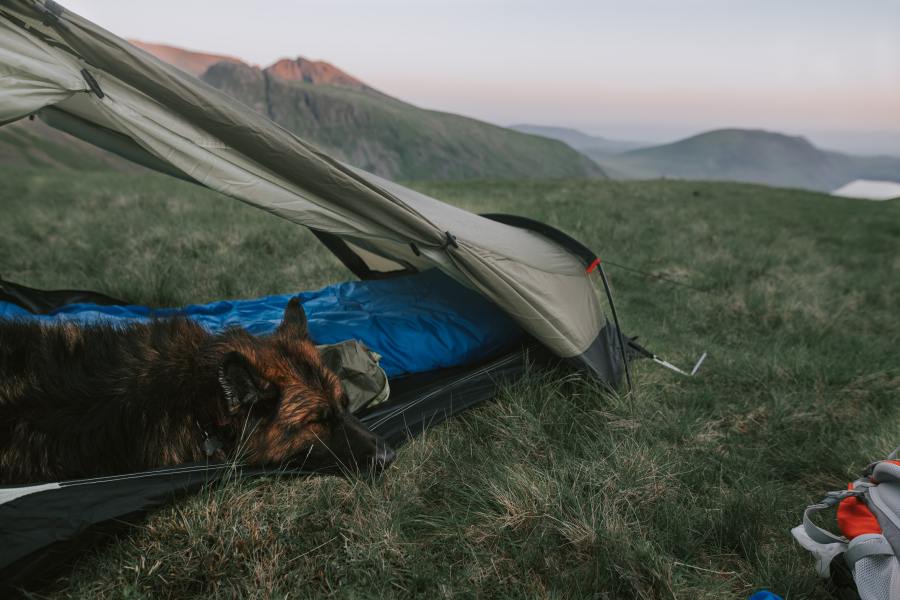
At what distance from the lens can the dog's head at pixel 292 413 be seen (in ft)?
7.28

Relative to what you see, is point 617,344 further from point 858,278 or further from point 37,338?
point 858,278

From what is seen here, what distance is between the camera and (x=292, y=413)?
2355 millimetres

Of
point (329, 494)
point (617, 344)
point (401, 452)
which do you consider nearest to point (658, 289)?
point (617, 344)

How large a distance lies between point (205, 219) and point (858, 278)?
476 inches

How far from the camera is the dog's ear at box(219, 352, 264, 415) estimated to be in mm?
1989

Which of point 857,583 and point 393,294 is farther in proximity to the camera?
point 393,294

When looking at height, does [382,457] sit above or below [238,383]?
below

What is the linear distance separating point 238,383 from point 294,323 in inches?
27.9

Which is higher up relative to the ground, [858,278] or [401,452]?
[858,278]

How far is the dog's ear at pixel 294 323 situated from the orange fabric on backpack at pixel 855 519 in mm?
2780

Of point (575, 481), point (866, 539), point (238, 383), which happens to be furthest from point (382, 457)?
point (866, 539)

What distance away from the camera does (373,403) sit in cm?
324

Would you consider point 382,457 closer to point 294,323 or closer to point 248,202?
point 294,323

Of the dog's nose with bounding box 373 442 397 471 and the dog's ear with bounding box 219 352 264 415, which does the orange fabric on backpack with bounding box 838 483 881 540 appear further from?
the dog's ear with bounding box 219 352 264 415
